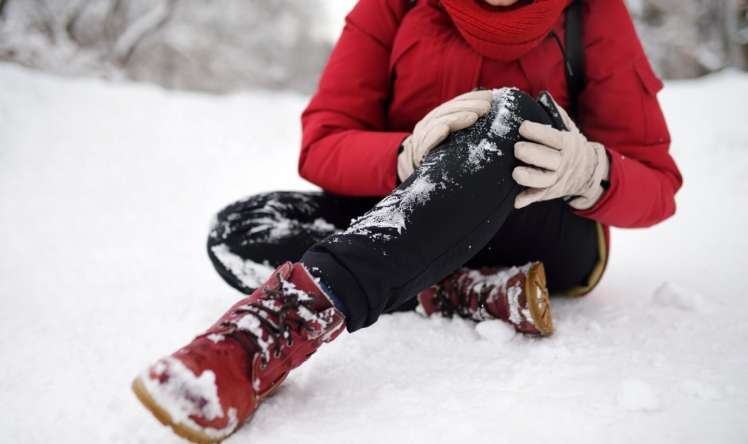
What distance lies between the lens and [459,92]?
124cm

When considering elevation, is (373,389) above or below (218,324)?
below

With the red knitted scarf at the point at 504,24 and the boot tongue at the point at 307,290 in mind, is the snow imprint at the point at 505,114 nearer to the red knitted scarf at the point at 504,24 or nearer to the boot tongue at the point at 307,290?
the red knitted scarf at the point at 504,24

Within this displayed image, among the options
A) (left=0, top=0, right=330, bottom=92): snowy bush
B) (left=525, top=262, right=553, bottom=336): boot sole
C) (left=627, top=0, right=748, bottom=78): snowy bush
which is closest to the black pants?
(left=525, top=262, right=553, bottom=336): boot sole

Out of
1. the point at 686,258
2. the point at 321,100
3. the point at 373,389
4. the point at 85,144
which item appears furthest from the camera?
the point at 85,144

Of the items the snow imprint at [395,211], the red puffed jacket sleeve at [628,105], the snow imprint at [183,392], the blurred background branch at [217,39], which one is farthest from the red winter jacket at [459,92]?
the blurred background branch at [217,39]

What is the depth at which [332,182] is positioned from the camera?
49.3 inches

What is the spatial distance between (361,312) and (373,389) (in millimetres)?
200

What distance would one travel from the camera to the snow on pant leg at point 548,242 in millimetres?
1178

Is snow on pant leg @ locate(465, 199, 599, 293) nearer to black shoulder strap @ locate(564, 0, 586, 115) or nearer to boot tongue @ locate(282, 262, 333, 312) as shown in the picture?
black shoulder strap @ locate(564, 0, 586, 115)

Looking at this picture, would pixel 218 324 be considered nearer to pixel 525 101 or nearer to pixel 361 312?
pixel 361 312

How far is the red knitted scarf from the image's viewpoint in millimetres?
1097

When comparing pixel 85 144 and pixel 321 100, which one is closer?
pixel 321 100

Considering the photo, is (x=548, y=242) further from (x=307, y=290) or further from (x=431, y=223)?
(x=307, y=290)

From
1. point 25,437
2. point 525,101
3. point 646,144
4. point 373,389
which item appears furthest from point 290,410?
point 646,144
